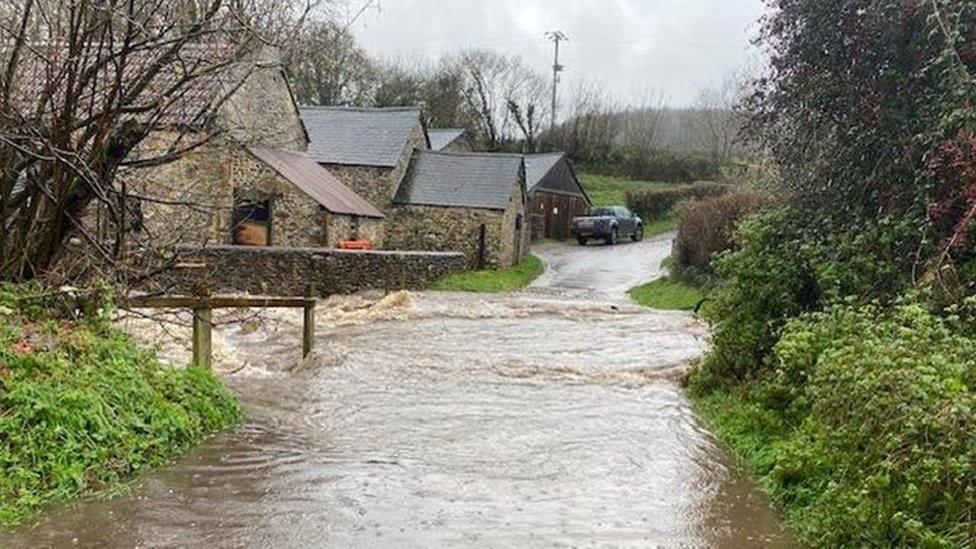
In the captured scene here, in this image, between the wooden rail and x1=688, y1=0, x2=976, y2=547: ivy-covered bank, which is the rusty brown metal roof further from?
x1=688, y1=0, x2=976, y2=547: ivy-covered bank

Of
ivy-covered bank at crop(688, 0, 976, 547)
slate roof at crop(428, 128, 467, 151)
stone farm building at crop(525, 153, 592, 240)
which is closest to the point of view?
ivy-covered bank at crop(688, 0, 976, 547)

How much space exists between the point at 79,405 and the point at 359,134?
97.9ft

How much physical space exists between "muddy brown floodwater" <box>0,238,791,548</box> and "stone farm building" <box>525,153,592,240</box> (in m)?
29.3

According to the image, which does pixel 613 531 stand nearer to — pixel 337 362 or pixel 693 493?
pixel 693 493

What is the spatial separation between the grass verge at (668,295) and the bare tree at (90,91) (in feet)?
51.9

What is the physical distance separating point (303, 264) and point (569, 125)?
43.4 m

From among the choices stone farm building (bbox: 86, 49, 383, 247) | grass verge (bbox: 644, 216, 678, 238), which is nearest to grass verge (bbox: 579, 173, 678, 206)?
grass verge (bbox: 644, 216, 678, 238)

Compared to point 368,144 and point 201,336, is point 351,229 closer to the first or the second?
point 368,144

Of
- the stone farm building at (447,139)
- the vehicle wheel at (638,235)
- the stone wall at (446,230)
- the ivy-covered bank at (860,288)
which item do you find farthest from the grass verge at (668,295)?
the stone farm building at (447,139)

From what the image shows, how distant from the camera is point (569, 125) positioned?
63.4 m

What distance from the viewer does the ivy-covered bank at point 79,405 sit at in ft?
19.2

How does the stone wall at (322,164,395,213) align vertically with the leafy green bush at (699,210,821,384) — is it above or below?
above

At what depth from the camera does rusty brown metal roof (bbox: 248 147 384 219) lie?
2555cm

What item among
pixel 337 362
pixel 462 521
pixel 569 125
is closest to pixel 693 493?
pixel 462 521
